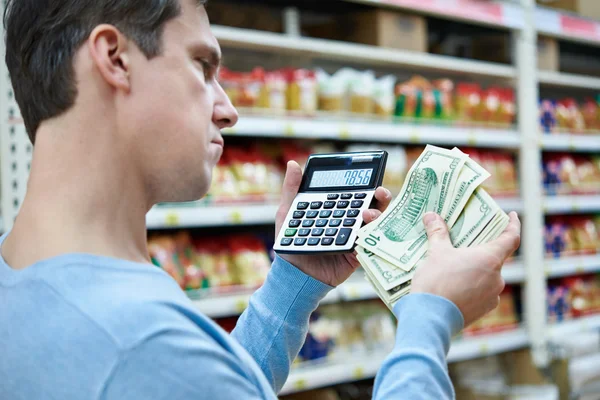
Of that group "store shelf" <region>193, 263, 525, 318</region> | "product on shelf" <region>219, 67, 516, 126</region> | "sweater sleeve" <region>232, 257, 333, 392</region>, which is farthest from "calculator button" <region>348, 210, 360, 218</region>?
"product on shelf" <region>219, 67, 516, 126</region>

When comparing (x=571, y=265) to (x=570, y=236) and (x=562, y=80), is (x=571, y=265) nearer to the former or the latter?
(x=570, y=236)

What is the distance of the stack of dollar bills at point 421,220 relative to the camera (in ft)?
3.12

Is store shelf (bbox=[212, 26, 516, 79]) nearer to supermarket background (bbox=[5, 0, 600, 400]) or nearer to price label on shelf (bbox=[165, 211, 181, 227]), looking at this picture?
supermarket background (bbox=[5, 0, 600, 400])

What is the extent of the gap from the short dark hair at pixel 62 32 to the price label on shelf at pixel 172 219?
1675 millimetres

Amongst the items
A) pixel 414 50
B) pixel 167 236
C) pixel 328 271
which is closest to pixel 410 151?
pixel 414 50

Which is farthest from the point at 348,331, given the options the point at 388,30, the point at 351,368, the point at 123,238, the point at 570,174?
the point at 123,238

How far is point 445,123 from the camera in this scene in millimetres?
3486

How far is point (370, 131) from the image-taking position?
3117 mm

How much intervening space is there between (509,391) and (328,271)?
3025 millimetres

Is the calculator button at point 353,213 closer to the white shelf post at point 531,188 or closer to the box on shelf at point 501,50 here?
the white shelf post at point 531,188

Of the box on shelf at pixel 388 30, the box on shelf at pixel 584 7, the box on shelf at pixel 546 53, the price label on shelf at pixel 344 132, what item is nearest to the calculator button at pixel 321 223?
the price label on shelf at pixel 344 132

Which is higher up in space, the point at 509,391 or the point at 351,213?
the point at 351,213

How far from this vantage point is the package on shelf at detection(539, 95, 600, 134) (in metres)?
4.06

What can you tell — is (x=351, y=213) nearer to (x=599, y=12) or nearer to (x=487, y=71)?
(x=487, y=71)
